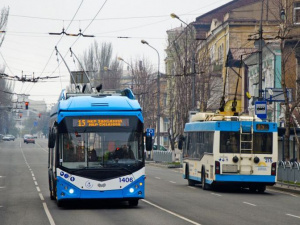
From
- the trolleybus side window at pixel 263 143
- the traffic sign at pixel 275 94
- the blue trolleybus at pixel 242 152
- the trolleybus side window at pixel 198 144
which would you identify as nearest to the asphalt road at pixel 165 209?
the blue trolleybus at pixel 242 152

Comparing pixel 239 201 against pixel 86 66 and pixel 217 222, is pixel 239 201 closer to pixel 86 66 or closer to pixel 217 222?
pixel 217 222

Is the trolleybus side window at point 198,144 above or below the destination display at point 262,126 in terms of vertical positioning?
below

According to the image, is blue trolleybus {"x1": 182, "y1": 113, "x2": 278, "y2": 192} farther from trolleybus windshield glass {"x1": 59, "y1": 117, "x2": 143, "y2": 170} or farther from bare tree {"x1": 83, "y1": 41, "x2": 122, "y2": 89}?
bare tree {"x1": 83, "y1": 41, "x2": 122, "y2": 89}

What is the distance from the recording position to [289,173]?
30.4 meters

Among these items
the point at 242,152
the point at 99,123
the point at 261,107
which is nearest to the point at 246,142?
the point at 242,152

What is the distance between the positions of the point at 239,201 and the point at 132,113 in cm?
543

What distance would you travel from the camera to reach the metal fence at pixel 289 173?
2966cm

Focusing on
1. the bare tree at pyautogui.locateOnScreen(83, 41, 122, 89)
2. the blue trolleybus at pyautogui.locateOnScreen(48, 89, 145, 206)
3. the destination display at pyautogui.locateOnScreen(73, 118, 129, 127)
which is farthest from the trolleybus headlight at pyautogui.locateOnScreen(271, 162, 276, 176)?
the bare tree at pyautogui.locateOnScreen(83, 41, 122, 89)

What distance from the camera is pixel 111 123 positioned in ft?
64.0

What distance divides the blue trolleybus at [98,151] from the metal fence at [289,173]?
1155 cm

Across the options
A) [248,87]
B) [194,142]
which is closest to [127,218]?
[194,142]

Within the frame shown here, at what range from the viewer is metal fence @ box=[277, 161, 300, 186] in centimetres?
2966

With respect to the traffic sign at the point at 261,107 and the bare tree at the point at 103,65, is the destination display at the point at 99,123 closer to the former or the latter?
the traffic sign at the point at 261,107

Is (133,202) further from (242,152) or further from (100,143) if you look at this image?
(242,152)
